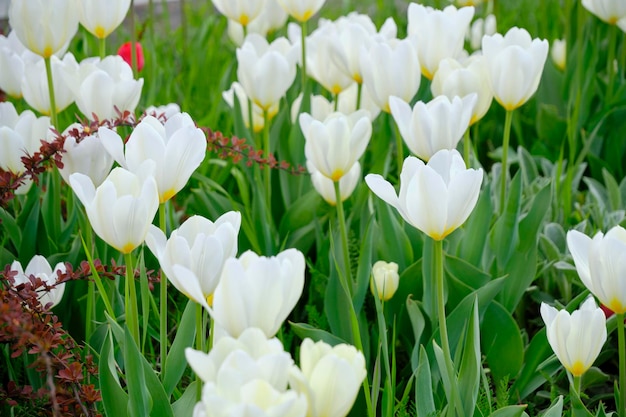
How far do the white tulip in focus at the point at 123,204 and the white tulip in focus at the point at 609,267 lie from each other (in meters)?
0.56

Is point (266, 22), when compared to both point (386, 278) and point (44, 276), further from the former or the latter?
point (44, 276)

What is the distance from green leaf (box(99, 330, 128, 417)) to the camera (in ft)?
3.73

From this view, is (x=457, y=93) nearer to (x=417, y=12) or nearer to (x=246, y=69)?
(x=417, y=12)

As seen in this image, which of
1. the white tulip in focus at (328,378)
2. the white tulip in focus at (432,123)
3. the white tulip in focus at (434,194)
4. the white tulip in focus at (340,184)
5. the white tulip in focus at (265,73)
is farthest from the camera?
the white tulip in focus at (265,73)

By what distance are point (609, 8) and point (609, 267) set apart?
128cm

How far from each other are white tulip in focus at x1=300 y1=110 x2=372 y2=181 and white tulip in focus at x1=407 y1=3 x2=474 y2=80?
369 millimetres

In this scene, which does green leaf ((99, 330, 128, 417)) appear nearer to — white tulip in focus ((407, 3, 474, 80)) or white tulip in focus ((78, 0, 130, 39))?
white tulip in focus ((78, 0, 130, 39))

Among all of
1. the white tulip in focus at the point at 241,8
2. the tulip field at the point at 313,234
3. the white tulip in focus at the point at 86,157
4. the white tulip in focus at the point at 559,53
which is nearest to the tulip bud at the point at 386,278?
the tulip field at the point at 313,234

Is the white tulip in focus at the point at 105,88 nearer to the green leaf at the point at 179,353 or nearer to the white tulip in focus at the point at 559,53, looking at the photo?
the green leaf at the point at 179,353

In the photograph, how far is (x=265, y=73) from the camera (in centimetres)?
181

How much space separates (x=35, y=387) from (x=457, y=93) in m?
0.92

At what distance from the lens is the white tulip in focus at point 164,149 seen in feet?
3.72

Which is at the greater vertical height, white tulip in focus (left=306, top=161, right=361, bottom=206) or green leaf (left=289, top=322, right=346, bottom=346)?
white tulip in focus (left=306, top=161, right=361, bottom=206)

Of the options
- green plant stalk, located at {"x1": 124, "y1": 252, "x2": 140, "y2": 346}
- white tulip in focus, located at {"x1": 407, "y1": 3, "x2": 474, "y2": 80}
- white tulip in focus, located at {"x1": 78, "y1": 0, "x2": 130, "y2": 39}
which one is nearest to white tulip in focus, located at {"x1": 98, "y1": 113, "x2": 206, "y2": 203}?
green plant stalk, located at {"x1": 124, "y1": 252, "x2": 140, "y2": 346}
